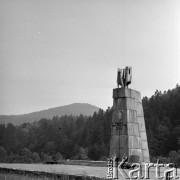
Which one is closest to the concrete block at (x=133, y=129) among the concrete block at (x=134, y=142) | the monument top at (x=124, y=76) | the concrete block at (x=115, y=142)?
the concrete block at (x=134, y=142)

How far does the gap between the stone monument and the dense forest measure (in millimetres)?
39597

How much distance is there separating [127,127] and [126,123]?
22 centimetres

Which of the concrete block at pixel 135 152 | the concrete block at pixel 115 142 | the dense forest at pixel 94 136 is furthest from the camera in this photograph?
the dense forest at pixel 94 136

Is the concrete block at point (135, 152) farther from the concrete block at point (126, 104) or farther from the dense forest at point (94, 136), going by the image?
the dense forest at point (94, 136)

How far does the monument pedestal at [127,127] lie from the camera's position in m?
17.8

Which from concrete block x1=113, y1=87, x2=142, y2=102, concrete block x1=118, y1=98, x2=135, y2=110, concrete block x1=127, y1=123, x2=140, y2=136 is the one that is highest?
concrete block x1=113, y1=87, x2=142, y2=102

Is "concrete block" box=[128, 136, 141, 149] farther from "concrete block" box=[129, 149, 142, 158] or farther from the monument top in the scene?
the monument top

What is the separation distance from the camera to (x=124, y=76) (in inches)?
746

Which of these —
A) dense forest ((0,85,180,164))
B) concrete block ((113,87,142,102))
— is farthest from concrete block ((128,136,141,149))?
dense forest ((0,85,180,164))

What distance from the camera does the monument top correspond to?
18.8 meters

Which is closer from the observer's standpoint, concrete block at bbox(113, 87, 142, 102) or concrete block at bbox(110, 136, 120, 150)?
concrete block at bbox(110, 136, 120, 150)

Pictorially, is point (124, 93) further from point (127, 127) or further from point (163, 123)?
point (163, 123)

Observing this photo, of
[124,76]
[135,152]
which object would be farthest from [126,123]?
[124,76]

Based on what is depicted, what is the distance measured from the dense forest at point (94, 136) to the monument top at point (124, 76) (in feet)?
132
